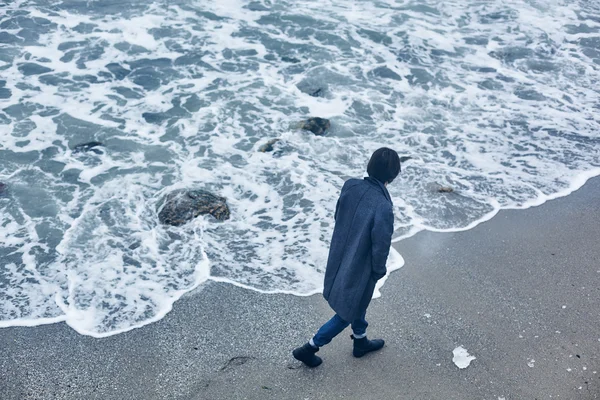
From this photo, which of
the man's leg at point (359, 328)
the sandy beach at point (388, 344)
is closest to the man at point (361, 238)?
the man's leg at point (359, 328)

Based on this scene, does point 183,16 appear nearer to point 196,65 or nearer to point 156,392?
point 196,65

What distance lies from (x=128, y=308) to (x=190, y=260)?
0.90 meters

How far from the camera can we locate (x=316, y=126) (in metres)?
8.66

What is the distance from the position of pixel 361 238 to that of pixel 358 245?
0.19 feet

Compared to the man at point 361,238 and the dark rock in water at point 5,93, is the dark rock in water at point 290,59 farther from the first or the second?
the man at point 361,238

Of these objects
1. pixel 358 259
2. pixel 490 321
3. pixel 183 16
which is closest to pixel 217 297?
pixel 358 259

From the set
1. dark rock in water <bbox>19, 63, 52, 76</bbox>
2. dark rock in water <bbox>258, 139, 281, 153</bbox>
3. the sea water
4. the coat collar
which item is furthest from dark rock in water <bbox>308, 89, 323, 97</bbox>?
the coat collar

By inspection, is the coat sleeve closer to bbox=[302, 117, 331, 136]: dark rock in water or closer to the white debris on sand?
the white debris on sand

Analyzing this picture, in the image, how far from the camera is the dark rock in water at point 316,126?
862cm

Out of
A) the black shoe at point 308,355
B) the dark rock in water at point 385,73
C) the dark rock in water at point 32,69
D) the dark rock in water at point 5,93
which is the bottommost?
the dark rock in water at point 5,93

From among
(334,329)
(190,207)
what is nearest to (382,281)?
(334,329)

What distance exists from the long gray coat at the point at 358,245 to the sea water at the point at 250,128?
4.52 ft

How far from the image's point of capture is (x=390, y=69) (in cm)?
1107

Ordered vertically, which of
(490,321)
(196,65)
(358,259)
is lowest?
(196,65)
